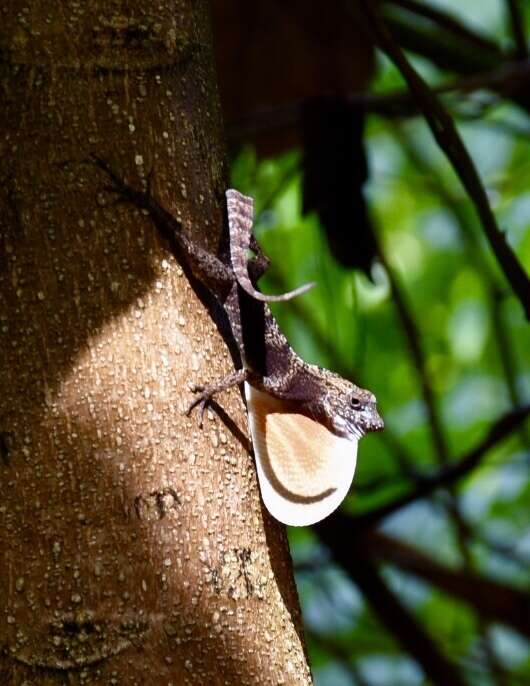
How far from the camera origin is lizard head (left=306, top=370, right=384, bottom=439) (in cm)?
165

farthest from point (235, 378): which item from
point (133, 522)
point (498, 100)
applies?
point (498, 100)

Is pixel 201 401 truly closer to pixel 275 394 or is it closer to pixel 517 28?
pixel 275 394

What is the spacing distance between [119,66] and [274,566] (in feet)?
2.24

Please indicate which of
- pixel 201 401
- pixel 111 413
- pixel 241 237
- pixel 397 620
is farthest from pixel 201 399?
pixel 397 620

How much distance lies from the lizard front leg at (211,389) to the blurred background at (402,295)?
2.34 feet

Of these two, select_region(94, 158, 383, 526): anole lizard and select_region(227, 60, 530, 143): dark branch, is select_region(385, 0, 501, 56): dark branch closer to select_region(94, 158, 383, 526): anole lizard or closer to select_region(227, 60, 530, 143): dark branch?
select_region(227, 60, 530, 143): dark branch

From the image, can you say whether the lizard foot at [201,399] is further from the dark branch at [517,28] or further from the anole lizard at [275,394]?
the dark branch at [517,28]

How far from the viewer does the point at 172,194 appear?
1423 millimetres

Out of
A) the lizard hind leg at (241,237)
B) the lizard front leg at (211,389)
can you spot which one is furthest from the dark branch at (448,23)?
the lizard front leg at (211,389)

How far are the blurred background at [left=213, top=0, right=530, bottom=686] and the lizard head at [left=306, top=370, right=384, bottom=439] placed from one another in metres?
0.38

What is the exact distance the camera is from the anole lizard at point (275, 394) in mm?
1394

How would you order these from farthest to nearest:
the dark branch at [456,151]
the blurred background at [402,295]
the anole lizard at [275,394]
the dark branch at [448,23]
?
the blurred background at [402,295] → the dark branch at [448,23] → the dark branch at [456,151] → the anole lizard at [275,394]

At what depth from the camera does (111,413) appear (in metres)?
1.29

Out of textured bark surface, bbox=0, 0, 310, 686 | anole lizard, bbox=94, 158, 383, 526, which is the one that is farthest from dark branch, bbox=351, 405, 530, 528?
textured bark surface, bbox=0, 0, 310, 686
